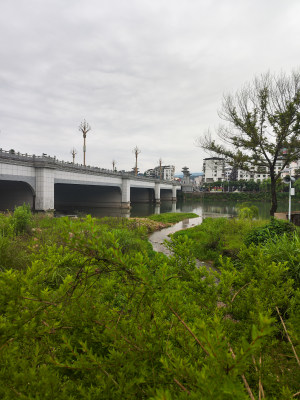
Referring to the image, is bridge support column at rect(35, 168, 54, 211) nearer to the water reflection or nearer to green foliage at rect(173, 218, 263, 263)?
the water reflection

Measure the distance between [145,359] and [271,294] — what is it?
65.8 inches

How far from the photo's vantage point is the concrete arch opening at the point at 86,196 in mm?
37981

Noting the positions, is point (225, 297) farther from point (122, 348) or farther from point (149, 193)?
point (149, 193)

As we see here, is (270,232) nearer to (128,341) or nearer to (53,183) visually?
(128,341)

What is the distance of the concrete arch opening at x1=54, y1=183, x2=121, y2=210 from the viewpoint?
125 feet

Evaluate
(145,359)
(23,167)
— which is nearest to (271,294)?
(145,359)

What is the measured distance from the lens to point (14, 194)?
26250 mm

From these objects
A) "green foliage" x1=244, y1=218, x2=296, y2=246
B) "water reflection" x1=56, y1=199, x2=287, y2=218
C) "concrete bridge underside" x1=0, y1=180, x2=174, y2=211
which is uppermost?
"concrete bridge underside" x1=0, y1=180, x2=174, y2=211

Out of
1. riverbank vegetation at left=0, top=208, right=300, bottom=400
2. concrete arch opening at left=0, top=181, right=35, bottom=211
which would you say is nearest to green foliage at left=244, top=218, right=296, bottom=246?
riverbank vegetation at left=0, top=208, right=300, bottom=400

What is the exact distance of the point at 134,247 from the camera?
7965mm

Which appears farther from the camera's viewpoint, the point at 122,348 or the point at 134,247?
the point at 134,247

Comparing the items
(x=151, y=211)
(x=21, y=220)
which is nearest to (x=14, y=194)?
(x=151, y=211)

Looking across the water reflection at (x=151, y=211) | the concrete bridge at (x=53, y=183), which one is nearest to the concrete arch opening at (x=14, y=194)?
the concrete bridge at (x=53, y=183)

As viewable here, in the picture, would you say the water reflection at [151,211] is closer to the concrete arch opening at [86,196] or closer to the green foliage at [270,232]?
the concrete arch opening at [86,196]
